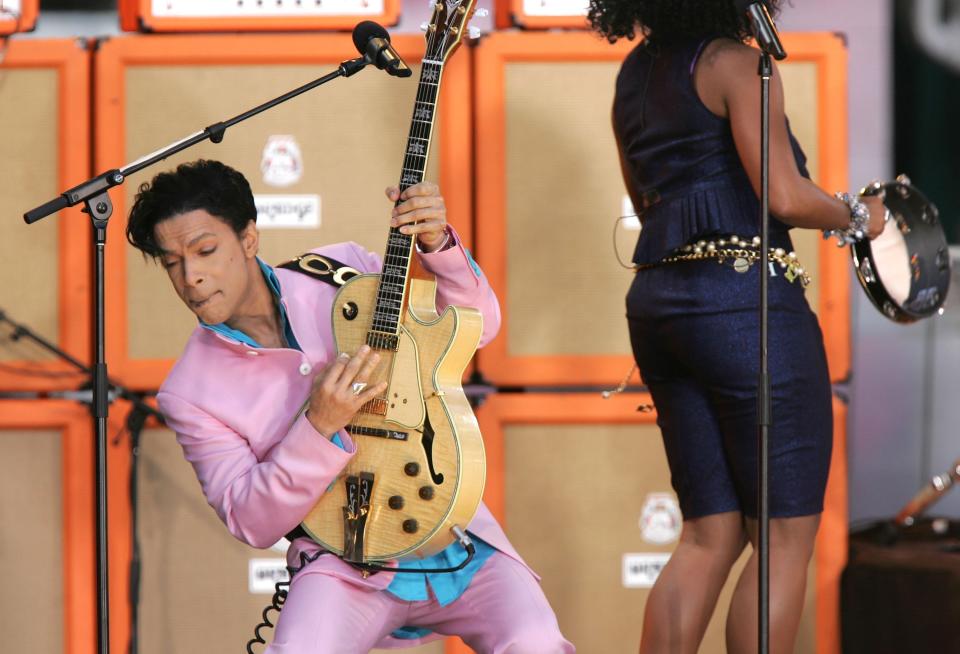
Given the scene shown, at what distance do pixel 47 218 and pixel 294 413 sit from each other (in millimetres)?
1265

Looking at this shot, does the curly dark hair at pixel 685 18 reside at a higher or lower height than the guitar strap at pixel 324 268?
higher

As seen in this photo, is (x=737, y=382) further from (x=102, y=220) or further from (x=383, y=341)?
(x=102, y=220)

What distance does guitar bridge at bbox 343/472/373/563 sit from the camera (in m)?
1.99

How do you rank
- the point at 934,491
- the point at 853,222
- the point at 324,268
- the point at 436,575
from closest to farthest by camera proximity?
1. the point at 436,575
2. the point at 324,268
3. the point at 853,222
4. the point at 934,491

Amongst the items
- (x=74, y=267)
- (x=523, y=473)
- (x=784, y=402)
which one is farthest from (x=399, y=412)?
(x=74, y=267)

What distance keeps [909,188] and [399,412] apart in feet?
3.88

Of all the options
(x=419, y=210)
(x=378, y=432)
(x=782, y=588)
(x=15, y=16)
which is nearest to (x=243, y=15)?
(x=15, y=16)

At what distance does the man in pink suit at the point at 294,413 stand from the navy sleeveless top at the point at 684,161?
0.39 meters

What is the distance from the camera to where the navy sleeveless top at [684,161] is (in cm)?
224

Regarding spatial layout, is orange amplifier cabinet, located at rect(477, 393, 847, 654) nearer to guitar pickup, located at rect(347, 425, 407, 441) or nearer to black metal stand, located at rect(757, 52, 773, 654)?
black metal stand, located at rect(757, 52, 773, 654)

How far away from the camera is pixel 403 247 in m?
2.01

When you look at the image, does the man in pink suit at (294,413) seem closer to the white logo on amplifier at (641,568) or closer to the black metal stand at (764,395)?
the black metal stand at (764,395)

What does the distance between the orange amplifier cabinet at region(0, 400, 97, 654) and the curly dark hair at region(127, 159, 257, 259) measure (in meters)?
1.01

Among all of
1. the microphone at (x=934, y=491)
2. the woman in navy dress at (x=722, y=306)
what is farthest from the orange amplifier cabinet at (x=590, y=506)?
the woman in navy dress at (x=722, y=306)
